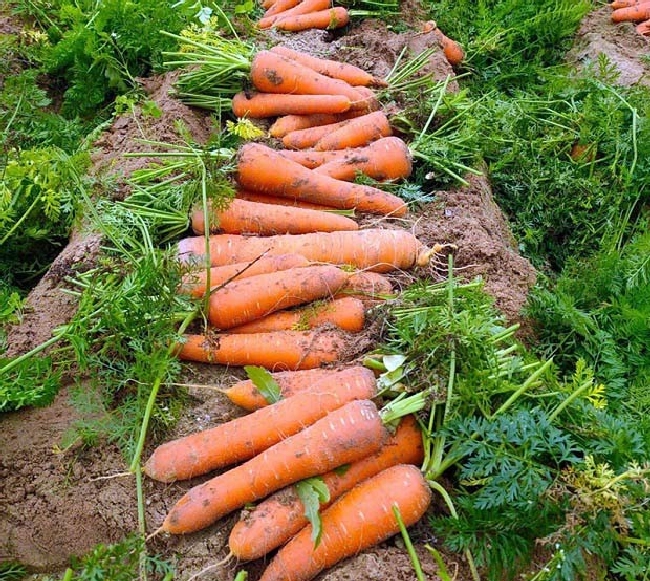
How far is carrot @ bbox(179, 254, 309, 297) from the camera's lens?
2.66 metres

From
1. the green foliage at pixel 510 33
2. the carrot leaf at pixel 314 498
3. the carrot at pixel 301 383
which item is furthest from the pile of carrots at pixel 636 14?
the carrot leaf at pixel 314 498

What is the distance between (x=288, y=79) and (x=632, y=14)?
3.57 m

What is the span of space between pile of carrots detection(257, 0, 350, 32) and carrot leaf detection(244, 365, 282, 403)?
3113 millimetres

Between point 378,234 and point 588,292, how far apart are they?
112 cm

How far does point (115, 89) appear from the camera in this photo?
415cm

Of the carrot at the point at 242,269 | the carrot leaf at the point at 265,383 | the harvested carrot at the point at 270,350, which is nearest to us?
the carrot leaf at the point at 265,383

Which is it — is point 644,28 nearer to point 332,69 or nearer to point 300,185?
point 332,69

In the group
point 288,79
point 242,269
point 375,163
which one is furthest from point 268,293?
point 288,79

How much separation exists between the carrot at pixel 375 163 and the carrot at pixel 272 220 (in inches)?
14.4

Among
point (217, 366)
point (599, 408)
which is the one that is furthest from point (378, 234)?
point (599, 408)

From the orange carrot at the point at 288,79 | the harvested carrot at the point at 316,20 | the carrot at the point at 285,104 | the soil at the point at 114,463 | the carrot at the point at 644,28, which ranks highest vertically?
the carrot at the point at 644,28

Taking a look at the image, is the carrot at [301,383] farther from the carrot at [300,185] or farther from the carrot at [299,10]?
the carrot at [299,10]

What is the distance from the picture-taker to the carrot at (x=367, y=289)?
2.73 m

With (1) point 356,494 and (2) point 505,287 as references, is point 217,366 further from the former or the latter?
(2) point 505,287
